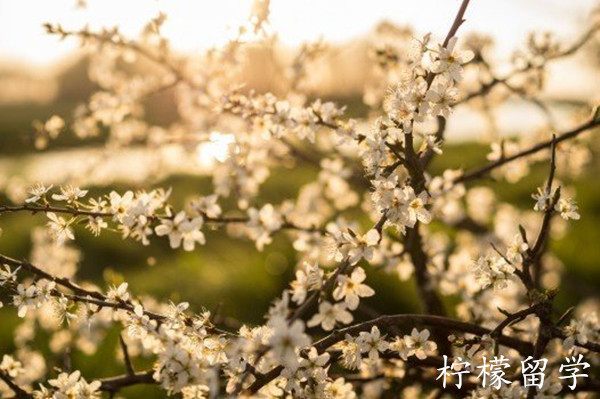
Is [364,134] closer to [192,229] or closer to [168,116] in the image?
[192,229]

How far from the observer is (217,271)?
7102 millimetres

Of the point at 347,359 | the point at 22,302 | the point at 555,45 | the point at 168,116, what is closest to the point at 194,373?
the point at 347,359

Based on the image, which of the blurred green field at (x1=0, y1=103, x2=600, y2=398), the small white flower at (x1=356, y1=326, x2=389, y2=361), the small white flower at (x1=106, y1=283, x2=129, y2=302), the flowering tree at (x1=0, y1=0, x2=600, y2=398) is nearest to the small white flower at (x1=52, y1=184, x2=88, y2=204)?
the flowering tree at (x1=0, y1=0, x2=600, y2=398)

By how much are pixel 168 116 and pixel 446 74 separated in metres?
46.0

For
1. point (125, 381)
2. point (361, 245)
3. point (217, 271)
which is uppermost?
point (217, 271)

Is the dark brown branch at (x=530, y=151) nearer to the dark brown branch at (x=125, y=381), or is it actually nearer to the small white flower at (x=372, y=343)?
the small white flower at (x=372, y=343)

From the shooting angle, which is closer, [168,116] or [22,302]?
[22,302]

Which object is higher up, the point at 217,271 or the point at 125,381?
the point at 217,271

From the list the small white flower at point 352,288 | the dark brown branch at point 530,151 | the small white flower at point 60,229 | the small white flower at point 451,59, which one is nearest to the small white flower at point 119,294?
the small white flower at point 60,229

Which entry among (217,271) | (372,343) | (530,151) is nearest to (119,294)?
(372,343)

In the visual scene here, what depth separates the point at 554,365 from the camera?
11.2 feet

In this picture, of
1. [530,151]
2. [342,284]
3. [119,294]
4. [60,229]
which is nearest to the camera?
[342,284]

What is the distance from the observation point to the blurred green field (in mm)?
5988

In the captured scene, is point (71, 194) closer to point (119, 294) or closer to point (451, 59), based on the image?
point (119, 294)
